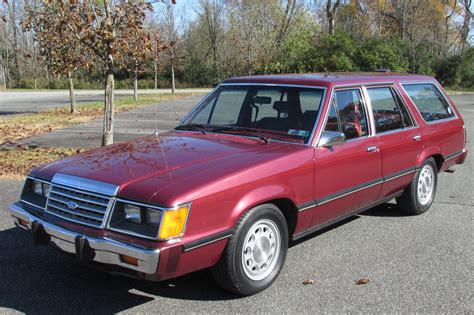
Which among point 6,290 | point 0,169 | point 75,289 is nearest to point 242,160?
point 75,289

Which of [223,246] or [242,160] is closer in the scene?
[223,246]

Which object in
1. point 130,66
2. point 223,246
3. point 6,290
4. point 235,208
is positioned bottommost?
point 6,290

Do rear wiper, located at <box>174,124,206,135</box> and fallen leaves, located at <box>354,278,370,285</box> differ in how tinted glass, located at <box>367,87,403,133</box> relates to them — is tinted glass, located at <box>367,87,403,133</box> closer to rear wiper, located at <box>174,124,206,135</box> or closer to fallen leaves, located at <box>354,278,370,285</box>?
fallen leaves, located at <box>354,278,370,285</box>

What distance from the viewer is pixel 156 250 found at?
318 centimetres

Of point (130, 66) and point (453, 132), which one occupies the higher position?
point (130, 66)

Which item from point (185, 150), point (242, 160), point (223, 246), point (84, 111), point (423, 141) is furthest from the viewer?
point (84, 111)

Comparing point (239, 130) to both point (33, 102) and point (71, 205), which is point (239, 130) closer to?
point (71, 205)

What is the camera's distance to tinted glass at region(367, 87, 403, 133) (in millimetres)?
5215

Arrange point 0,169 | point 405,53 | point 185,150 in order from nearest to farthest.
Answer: point 185,150 < point 0,169 < point 405,53

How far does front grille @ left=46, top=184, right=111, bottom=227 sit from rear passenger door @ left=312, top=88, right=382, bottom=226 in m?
1.83

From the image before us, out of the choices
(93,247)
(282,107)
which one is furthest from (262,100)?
(93,247)

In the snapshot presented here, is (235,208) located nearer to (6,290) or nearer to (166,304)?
(166,304)

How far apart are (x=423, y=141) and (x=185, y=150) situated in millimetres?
3021

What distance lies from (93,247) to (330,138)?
7.22 feet
